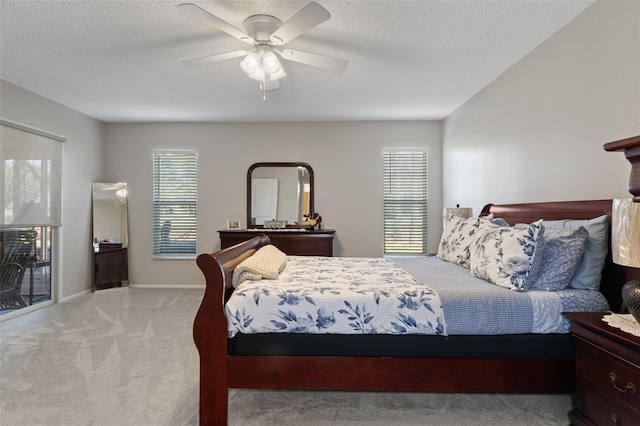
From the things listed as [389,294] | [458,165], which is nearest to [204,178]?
[458,165]

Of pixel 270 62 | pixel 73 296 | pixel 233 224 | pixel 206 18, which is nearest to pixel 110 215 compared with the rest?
pixel 73 296

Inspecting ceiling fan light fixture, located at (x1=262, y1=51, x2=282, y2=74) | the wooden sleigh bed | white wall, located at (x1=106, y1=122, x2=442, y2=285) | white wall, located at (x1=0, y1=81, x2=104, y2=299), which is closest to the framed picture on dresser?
white wall, located at (x1=106, y1=122, x2=442, y2=285)

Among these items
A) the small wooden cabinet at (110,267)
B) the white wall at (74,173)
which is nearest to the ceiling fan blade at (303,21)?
the white wall at (74,173)

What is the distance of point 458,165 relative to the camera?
4480 millimetres

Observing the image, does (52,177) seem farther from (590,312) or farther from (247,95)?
(590,312)

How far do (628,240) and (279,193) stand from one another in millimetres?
4232

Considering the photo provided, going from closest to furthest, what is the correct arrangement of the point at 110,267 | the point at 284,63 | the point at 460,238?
the point at 460,238
the point at 284,63
the point at 110,267

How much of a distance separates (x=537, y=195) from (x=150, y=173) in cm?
506

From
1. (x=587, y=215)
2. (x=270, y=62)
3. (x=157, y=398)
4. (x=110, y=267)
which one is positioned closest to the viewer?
(x=157, y=398)

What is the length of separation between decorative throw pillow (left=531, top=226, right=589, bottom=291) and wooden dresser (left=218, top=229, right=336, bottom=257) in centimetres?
292

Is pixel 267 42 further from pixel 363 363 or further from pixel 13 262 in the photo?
pixel 13 262

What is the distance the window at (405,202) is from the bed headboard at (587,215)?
79.7 inches

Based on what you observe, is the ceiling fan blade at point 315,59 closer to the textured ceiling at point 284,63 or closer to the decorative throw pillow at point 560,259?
the textured ceiling at point 284,63

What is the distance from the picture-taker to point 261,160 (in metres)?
5.16
